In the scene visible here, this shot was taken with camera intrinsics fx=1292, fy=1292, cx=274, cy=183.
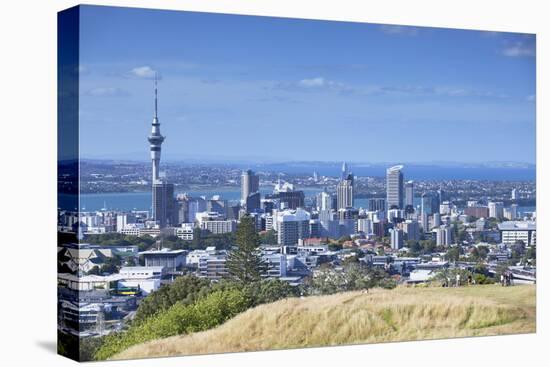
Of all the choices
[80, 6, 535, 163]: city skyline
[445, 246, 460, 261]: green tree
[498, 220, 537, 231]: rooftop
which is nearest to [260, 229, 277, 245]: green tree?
[80, 6, 535, 163]: city skyline

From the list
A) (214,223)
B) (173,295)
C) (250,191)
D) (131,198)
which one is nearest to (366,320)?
(250,191)

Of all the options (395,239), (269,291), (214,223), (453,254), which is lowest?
(269,291)

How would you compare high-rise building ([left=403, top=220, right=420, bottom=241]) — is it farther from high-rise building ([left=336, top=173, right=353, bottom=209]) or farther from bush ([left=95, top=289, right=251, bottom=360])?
bush ([left=95, top=289, right=251, bottom=360])

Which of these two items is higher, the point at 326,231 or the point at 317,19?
the point at 317,19

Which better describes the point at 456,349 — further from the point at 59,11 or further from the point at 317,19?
the point at 59,11

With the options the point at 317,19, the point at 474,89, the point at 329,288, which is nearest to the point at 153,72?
the point at 317,19

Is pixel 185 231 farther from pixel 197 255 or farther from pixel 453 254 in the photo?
pixel 453 254

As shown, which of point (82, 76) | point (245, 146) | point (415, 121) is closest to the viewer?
point (82, 76)
